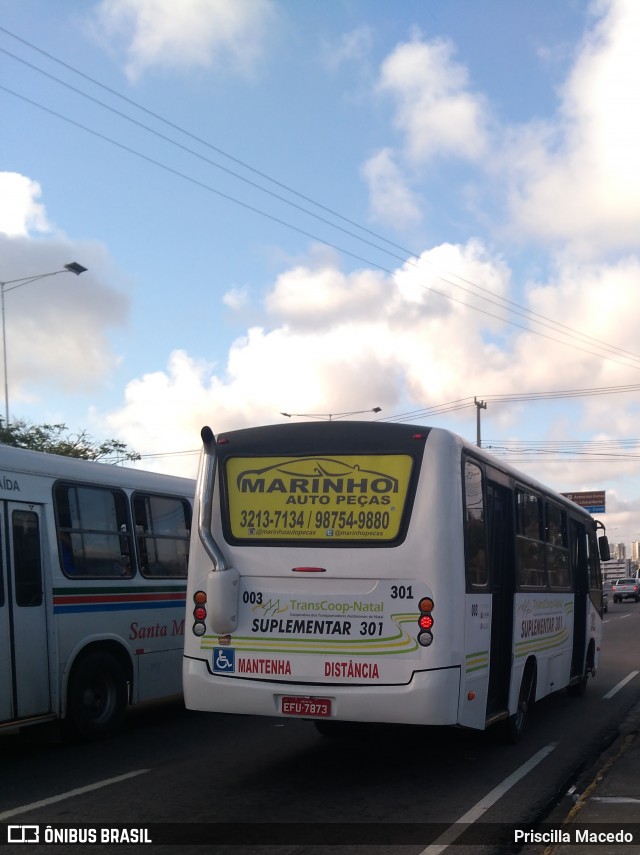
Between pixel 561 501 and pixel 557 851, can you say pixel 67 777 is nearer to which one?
pixel 557 851

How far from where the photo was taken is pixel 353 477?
327 inches

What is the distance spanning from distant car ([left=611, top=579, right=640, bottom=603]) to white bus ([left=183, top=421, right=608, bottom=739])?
58.0 meters

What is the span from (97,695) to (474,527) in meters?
4.87

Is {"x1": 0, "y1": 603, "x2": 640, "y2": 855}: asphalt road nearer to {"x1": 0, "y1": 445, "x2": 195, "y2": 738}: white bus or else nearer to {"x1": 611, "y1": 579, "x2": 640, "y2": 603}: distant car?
{"x1": 0, "y1": 445, "x2": 195, "y2": 738}: white bus

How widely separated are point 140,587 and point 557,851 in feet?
20.8

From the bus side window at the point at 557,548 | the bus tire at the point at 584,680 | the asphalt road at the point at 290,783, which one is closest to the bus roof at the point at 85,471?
the asphalt road at the point at 290,783

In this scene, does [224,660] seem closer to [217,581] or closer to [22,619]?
[217,581]

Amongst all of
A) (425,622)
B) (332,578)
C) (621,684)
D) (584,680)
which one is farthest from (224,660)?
(621,684)

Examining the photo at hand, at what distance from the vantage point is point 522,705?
1038 centimetres

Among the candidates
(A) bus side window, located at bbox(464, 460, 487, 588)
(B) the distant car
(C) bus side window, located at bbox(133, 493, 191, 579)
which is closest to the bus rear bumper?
(A) bus side window, located at bbox(464, 460, 487, 588)

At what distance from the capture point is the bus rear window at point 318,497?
26.6 feet

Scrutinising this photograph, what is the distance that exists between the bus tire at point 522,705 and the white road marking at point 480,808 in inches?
15.0

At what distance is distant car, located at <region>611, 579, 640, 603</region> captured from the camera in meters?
63.8

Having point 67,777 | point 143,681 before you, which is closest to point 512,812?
point 67,777
